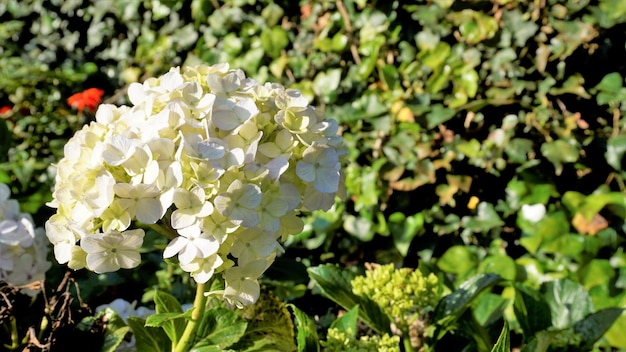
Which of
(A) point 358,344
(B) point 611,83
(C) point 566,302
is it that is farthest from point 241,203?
(B) point 611,83

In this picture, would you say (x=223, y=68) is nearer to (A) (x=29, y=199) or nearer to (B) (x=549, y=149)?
(A) (x=29, y=199)

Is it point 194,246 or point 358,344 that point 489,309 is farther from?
point 194,246

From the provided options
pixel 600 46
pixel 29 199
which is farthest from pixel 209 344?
pixel 600 46

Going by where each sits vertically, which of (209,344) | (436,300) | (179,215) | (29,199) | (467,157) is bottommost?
(467,157)

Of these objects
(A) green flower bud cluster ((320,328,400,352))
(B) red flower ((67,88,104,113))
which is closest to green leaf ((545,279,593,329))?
(A) green flower bud cluster ((320,328,400,352))

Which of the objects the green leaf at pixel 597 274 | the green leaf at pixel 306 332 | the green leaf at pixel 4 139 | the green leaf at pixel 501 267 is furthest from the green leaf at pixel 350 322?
the green leaf at pixel 4 139

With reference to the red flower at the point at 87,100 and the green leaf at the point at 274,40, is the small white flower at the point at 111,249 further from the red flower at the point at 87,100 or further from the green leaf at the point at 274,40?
the red flower at the point at 87,100
